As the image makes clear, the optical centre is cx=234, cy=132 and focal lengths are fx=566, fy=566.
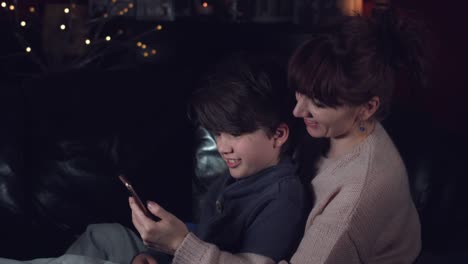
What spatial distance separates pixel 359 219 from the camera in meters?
1.06

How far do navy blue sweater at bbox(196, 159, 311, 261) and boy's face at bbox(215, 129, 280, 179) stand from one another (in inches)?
1.1

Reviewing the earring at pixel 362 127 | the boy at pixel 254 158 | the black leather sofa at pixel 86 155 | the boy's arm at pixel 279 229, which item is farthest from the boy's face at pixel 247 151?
the black leather sofa at pixel 86 155

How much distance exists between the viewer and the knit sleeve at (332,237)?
3.43 ft

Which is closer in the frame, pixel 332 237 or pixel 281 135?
pixel 332 237

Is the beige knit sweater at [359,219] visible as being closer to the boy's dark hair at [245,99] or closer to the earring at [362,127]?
the earring at [362,127]

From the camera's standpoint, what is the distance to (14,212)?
74.7 inches

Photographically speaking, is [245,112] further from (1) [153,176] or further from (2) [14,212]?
(2) [14,212]

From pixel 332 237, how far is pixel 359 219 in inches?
2.4

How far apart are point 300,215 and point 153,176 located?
35.0 inches

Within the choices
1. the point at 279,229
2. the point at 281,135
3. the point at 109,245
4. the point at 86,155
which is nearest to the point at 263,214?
the point at 279,229

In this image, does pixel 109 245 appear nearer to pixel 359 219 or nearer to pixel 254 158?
pixel 254 158

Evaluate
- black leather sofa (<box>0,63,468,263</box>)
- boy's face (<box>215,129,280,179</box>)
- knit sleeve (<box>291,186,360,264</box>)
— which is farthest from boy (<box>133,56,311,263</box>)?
black leather sofa (<box>0,63,468,263</box>)

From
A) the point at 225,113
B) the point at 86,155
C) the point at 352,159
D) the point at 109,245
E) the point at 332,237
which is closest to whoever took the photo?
the point at 332,237

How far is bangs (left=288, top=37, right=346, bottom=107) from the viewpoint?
1.09 meters
